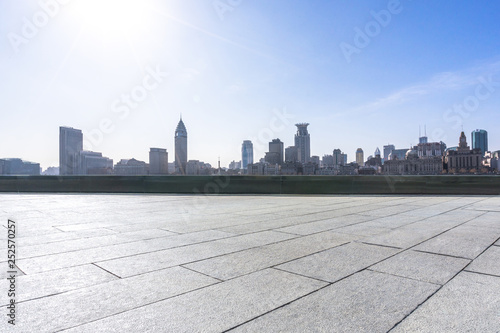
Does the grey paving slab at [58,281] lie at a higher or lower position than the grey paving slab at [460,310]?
higher

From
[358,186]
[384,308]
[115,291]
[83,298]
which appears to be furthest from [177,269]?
[358,186]

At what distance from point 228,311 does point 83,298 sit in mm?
1496

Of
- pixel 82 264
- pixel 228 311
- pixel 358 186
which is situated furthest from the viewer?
pixel 358 186

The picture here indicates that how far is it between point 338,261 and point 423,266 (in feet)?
3.54

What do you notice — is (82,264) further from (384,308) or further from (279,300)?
(384,308)

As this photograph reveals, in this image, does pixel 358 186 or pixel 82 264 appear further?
pixel 358 186

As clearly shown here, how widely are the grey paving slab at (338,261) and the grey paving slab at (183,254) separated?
3.66 feet

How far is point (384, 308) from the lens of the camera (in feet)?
10.0

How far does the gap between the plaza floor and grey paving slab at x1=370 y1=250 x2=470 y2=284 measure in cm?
2

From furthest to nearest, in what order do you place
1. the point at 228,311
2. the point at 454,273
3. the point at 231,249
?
the point at 231,249 → the point at 454,273 → the point at 228,311

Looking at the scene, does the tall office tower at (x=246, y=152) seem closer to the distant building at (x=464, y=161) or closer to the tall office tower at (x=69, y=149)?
the distant building at (x=464, y=161)

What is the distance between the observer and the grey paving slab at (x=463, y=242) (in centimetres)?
509

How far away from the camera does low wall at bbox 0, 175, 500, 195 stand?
15.5 metres

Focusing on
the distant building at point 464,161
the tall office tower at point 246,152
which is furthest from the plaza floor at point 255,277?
the tall office tower at point 246,152
